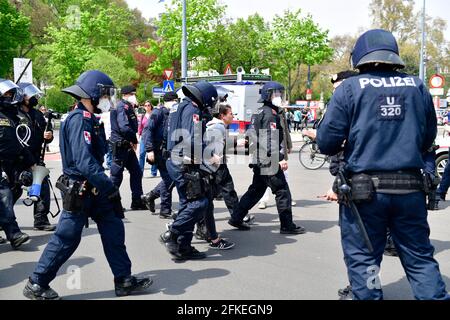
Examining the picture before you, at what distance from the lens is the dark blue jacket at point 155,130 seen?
787cm

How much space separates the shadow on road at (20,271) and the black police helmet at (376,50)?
3.46m

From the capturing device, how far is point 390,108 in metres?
3.20

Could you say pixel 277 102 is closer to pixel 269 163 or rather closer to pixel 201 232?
pixel 269 163

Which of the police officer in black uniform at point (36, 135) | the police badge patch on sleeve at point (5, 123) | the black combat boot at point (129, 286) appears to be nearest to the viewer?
the black combat boot at point (129, 286)

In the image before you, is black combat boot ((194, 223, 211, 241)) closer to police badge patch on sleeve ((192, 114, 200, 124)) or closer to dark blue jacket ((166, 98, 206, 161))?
dark blue jacket ((166, 98, 206, 161))

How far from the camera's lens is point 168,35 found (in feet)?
100

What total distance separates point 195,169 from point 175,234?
27.8 inches

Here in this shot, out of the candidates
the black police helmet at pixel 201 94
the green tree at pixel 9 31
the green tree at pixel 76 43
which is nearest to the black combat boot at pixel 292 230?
the black police helmet at pixel 201 94

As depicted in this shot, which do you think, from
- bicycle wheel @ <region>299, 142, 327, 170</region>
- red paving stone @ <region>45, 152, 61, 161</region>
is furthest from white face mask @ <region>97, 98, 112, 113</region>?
red paving stone @ <region>45, 152, 61, 161</region>

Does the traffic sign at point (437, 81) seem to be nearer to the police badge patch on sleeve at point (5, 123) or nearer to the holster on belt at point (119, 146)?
the holster on belt at point (119, 146)

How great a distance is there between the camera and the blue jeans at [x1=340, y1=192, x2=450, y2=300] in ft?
10.6

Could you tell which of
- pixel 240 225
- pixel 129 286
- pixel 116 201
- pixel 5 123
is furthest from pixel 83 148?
pixel 240 225

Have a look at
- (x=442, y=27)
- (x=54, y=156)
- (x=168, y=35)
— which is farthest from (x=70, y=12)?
(x=442, y=27)
